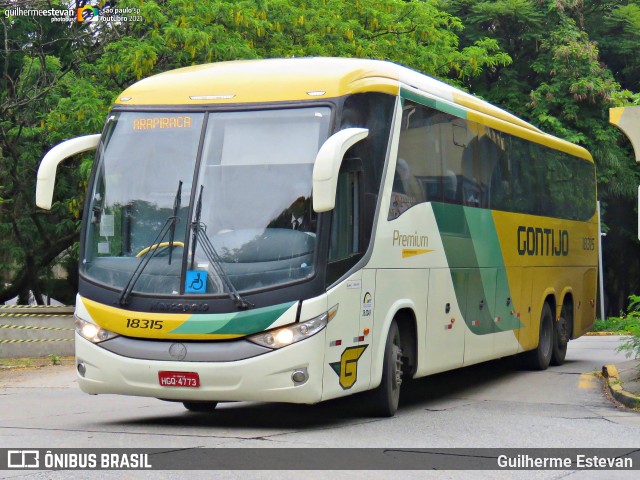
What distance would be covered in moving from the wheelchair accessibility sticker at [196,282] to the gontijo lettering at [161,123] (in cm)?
150

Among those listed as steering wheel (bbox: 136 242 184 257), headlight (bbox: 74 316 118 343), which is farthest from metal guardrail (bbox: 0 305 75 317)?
steering wheel (bbox: 136 242 184 257)

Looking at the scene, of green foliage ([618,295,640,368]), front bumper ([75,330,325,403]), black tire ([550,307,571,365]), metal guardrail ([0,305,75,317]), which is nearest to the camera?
front bumper ([75,330,325,403])

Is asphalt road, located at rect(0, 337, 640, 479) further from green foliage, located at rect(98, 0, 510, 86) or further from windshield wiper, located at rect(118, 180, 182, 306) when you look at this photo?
green foliage, located at rect(98, 0, 510, 86)

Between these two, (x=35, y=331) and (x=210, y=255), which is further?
(x=35, y=331)

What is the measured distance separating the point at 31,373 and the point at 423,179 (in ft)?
33.5

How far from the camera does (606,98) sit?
35.9 m

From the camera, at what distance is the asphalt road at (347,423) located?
979 cm

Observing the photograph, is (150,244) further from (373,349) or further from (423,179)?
(423,179)

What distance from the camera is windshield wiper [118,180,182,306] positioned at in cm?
1088

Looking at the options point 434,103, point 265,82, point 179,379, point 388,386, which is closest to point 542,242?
point 434,103

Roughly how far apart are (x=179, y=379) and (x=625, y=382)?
23.8ft

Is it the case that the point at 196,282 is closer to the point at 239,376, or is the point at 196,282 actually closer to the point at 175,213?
the point at 175,213

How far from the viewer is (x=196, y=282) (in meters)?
10.7

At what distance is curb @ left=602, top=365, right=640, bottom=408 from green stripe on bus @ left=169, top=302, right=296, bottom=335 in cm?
504
